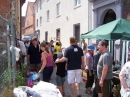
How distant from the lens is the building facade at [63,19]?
1457 cm

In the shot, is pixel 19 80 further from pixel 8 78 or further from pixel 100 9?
pixel 100 9

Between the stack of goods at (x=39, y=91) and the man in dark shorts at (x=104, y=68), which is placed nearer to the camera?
the stack of goods at (x=39, y=91)

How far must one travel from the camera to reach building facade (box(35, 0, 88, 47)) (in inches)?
573

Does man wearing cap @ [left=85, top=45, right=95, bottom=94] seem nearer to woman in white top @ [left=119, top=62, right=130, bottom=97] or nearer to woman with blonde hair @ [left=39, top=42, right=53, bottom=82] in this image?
woman with blonde hair @ [left=39, top=42, right=53, bottom=82]

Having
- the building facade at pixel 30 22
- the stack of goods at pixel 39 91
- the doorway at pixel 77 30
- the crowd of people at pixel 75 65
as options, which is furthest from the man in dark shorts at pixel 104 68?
Result: the building facade at pixel 30 22

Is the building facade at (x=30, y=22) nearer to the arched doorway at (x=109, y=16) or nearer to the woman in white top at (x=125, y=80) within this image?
the arched doorway at (x=109, y=16)


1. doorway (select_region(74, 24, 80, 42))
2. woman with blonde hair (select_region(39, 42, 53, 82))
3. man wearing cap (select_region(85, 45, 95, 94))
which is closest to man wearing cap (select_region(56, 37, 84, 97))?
woman with blonde hair (select_region(39, 42, 53, 82))

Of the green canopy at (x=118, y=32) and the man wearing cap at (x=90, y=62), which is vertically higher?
the green canopy at (x=118, y=32)

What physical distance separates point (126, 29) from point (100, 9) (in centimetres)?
666

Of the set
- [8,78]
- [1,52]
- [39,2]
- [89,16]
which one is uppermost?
[39,2]

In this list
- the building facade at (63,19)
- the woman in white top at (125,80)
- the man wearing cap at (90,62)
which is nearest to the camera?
the woman in white top at (125,80)

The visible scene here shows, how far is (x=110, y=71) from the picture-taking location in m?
4.93

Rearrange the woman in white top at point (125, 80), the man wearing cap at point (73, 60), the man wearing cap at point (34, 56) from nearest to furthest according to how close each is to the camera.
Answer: the woman in white top at point (125, 80), the man wearing cap at point (73, 60), the man wearing cap at point (34, 56)

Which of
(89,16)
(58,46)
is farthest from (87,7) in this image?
(58,46)
